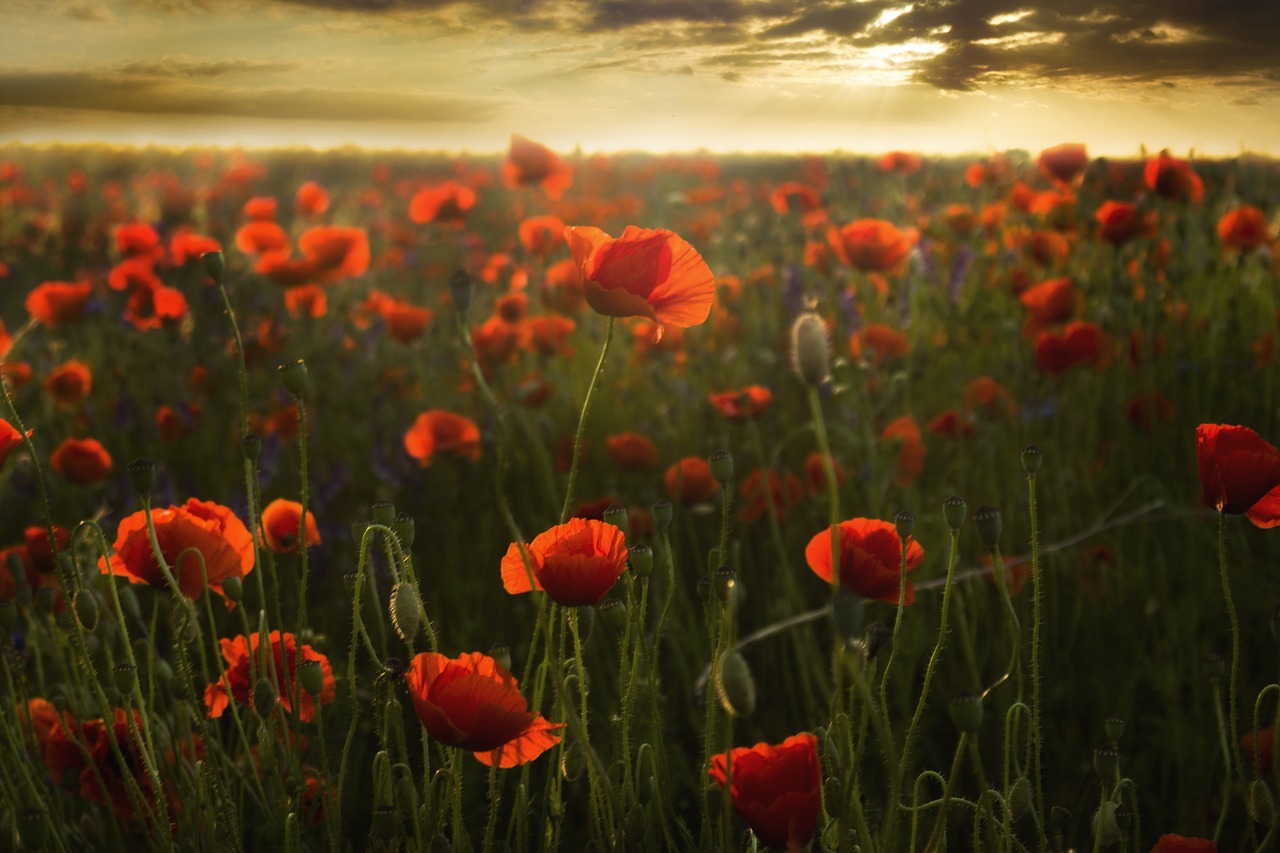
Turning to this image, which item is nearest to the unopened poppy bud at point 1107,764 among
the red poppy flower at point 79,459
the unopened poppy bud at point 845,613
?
the unopened poppy bud at point 845,613

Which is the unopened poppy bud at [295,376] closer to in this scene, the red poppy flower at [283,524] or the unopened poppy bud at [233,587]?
the unopened poppy bud at [233,587]

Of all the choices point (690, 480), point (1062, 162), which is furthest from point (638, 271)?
point (1062, 162)

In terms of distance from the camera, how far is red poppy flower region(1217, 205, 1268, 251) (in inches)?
126

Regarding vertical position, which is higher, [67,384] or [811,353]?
[811,353]

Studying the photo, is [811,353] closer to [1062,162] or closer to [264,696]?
[264,696]

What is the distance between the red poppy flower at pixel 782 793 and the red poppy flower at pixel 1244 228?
2750 mm

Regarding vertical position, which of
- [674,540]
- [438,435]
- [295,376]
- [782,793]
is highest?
[295,376]

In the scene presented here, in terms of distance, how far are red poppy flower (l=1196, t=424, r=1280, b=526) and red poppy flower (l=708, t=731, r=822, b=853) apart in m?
0.58

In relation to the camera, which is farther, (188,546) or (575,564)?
(188,546)

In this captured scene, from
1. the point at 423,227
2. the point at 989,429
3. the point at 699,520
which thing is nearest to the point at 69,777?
the point at 699,520

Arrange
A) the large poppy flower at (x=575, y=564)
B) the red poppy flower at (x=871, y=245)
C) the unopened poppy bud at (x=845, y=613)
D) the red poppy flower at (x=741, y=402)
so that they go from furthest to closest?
the red poppy flower at (x=871, y=245)
the red poppy flower at (x=741, y=402)
the large poppy flower at (x=575, y=564)
the unopened poppy bud at (x=845, y=613)

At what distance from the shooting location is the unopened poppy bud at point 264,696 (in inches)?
50.4

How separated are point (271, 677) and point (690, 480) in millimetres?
1072

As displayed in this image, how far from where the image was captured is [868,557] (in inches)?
52.9
